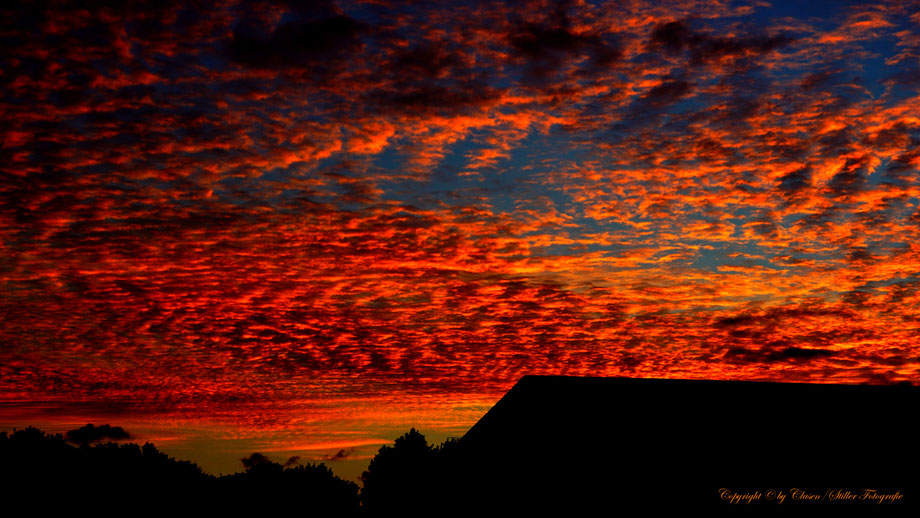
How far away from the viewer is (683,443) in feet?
60.0

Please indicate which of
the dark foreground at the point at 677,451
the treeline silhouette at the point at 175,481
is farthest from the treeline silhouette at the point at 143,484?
the dark foreground at the point at 677,451

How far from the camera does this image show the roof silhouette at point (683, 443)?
1675cm

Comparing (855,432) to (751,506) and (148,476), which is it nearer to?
(751,506)

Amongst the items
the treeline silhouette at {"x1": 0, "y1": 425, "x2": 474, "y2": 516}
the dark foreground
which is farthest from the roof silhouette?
the treeline silhouette at {"x1": 0, "y1": 425, "x2": 474, "y2": 516}

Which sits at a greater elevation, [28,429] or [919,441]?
[28,429]

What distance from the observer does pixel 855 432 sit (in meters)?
18.5

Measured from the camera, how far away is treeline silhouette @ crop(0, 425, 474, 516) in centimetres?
5519

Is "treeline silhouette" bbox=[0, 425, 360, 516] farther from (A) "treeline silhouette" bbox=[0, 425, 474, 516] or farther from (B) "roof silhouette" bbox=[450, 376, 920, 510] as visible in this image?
(B) "roof silhouette" bbox=[450, 376, 920, 510]

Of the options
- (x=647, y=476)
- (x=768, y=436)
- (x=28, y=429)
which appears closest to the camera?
(x=647, y=476)

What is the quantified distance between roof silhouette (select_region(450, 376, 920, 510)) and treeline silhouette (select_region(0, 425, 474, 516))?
35149 millimetres

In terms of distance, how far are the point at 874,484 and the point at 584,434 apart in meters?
6.32

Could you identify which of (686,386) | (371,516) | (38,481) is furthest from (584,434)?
(38,481)

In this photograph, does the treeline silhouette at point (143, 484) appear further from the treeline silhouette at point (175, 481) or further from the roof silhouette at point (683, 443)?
the roof silhouette at point (683, 443)

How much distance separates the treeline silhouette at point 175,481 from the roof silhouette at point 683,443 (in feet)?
115
